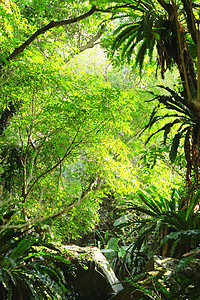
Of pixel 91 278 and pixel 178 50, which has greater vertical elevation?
pixel 178 50

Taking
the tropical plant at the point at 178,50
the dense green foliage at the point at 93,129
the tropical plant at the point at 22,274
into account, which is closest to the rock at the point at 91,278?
the dense green foliage at the point at 93,129

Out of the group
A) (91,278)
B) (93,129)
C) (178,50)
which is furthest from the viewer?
(93,129)

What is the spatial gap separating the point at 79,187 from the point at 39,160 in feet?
2.44

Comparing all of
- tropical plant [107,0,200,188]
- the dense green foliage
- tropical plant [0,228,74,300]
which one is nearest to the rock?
the dense green foliage

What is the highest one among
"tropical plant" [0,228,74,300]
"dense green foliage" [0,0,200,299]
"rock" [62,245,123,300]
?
"dense green foliage" [0,0,200,299]

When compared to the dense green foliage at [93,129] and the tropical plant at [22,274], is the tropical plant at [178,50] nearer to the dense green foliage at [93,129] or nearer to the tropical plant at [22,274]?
the dense green foliage at [93,129]

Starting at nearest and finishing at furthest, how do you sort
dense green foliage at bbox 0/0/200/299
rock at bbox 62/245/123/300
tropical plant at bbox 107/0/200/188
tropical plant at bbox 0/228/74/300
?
tropical plant at bbox 107/0/200/188, dense green foliage at bbox 0/0/200/299, tropical plant at bbox 0/228/74/300, rock at bbox 62/245/123/300

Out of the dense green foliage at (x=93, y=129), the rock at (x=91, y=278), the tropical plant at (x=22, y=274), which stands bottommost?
the rock at (x=91, y=278)

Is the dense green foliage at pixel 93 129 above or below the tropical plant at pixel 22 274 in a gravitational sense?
above

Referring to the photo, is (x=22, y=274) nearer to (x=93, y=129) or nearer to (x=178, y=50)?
(x=93, y=129)

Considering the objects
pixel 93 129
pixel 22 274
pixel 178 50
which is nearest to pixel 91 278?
pixel 22 274

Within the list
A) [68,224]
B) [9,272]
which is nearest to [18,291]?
[9,272]

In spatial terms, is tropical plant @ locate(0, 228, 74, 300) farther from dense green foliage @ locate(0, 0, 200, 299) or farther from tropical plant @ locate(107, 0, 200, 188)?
tropical plant @ locate(107, 0, 200, 188)

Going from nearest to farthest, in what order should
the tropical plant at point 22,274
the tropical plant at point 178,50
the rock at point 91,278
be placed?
the tropical plant at point 178,50 < the tropical plant at point 22,274 < the rock at point 91,278
